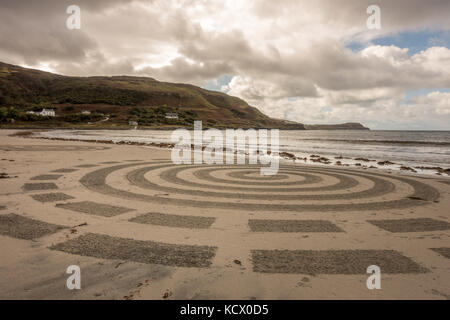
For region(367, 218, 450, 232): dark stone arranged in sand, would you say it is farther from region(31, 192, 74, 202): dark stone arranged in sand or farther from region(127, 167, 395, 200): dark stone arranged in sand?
region(31, 192, 74, 202): dark stone arranged in sand

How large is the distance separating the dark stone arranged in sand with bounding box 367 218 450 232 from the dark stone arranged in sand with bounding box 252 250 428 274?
5.32 ft

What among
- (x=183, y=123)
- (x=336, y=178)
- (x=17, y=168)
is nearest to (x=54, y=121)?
(x=183, y=123)

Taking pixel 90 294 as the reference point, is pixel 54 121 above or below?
above

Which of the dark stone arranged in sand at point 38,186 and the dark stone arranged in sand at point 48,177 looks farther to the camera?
the dark stone arranged in sand at point 48,177

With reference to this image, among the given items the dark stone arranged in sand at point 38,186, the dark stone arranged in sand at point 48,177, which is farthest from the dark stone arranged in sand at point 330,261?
the dark stone arranged in sand at point 48,177

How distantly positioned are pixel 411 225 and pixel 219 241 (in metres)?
4.95

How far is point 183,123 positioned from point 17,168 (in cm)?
12665

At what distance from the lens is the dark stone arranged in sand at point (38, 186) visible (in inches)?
374

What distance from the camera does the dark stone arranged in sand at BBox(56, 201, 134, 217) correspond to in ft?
23.2

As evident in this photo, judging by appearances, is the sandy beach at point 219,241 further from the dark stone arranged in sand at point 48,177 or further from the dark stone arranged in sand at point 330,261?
the dark stone arranged in sand at point 48,177

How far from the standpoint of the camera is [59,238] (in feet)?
17.5

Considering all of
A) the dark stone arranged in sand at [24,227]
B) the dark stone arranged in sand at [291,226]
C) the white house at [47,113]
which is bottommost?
the dark stone arranged in sand at [291,226]

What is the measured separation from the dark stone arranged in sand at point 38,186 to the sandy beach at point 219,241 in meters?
0.08
